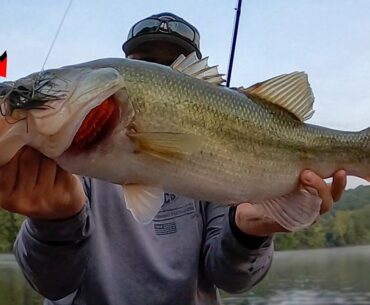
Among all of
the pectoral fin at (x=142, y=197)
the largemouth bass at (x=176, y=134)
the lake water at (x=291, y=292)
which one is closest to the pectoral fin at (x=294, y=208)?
the largemouth bass at (x=176, y=134)

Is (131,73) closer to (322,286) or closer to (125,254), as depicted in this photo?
(125,254)

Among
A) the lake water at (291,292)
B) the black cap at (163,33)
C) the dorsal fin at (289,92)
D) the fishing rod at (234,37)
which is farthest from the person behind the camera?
the lake water at (291,292)

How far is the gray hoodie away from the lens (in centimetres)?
289

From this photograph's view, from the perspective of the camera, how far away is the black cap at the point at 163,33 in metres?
3.55

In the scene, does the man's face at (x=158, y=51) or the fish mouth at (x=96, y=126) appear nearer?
the fish mouth at (x=96, y=126)

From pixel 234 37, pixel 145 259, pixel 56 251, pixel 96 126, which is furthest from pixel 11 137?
pixel 234 37

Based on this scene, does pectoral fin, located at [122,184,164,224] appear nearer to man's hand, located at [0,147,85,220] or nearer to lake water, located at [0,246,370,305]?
man's hand, located at [0,147,85,220]

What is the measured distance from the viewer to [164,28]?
141 inches

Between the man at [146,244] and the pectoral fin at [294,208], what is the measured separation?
61 millimetres

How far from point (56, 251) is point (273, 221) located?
1.05 metres

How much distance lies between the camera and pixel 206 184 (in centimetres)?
247

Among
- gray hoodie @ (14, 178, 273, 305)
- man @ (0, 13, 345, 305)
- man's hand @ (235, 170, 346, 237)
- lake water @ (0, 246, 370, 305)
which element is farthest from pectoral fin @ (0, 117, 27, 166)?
lake water @ (0, 246, 370, 305)

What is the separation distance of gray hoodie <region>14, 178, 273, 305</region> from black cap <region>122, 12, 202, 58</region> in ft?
2.98

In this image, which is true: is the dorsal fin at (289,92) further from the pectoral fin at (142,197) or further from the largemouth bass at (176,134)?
the pectoral fin at (142,197)
